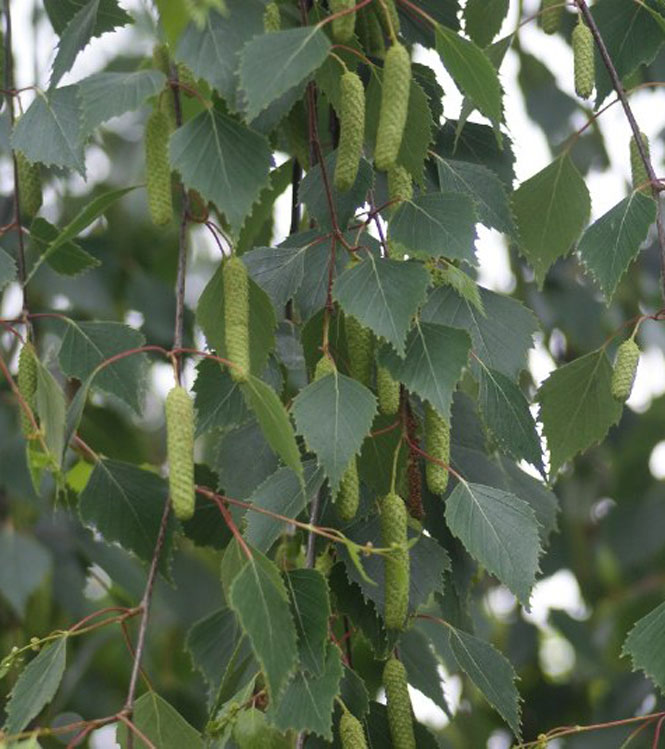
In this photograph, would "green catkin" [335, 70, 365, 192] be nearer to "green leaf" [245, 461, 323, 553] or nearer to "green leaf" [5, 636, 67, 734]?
"green leaf" [245, 461, 323, 553]

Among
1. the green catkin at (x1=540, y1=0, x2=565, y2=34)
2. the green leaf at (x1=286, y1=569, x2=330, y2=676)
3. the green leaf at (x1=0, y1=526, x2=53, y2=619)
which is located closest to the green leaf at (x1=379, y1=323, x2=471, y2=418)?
the green leaf at (x1=286, y1=569, x2=330, y2=676)

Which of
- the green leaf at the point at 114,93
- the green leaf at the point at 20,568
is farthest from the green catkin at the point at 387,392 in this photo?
the green leaf at the point at 20,568

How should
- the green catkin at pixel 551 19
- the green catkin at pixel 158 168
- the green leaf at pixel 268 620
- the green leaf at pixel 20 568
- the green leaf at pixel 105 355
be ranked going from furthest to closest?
1. the green leaf at pixel 20 568
2. the green catkin at pixel 551 19
3. the green leaf at pixel 105 355
4. the green catkin at pixel 158 168
5. the green leaf at pixel 268 620

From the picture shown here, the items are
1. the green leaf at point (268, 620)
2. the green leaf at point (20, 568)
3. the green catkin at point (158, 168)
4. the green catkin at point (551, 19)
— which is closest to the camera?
the green leaf at point (268, 620)

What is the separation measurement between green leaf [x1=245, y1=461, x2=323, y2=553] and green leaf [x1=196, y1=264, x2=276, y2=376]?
8cm

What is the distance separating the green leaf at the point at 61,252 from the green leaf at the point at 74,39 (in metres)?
0.14

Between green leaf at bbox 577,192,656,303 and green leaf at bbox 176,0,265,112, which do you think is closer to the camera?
green leaf at bbox 176,0,265,112

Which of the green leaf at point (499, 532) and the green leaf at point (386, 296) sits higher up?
the green leaf at point (386, 296)

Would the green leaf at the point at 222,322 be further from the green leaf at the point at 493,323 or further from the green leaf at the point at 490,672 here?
the green leaf at the point at 490,672

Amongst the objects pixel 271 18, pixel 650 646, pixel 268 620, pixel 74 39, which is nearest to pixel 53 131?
pixel 74 39

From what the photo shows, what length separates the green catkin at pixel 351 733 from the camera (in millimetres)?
917

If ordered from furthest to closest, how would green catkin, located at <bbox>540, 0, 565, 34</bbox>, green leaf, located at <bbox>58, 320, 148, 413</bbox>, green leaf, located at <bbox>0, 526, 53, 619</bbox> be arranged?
green leaf, located at <bbox>0, 526, 53, 619</bbox> < green catkin, located at <bbox>540, 0, 565, 34</bbox> < green leaf, located at <bbox>58, 320, 148, 413</bbox>

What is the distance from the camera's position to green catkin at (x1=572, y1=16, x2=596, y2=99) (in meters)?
1.01

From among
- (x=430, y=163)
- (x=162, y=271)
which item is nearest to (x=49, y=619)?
(x=162, y=271)
